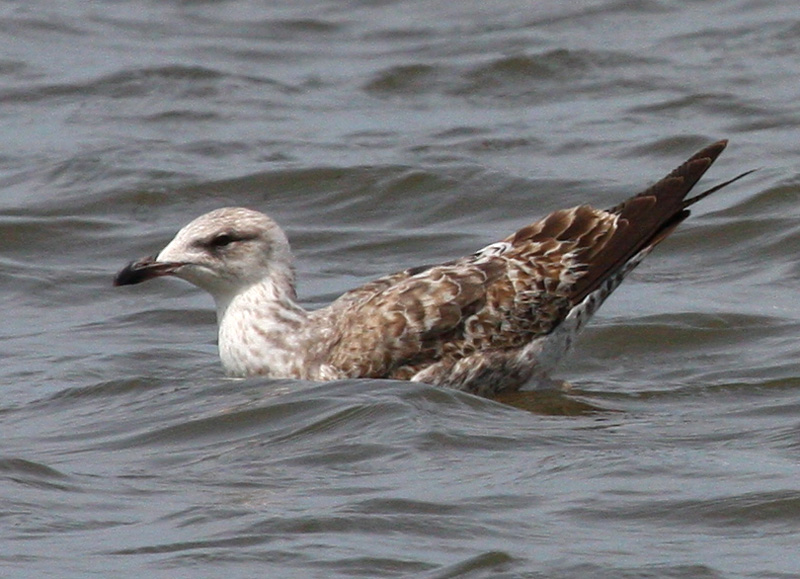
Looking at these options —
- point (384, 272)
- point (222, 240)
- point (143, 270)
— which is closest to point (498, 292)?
point (222, 240)

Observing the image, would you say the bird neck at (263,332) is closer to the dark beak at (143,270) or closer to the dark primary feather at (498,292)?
the dark primary feather at (498,292)

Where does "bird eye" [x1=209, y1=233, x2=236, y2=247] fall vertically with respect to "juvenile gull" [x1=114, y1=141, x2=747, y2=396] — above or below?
above

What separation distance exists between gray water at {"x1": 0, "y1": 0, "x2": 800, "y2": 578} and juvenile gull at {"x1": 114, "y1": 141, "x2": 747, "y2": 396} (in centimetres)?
22

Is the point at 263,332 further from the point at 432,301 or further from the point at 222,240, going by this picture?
the point at 432,301

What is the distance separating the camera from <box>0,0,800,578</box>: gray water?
23.9 feet

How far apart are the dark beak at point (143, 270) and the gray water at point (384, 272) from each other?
560 mm

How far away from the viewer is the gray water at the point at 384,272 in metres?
7.29

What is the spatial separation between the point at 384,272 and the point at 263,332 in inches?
113

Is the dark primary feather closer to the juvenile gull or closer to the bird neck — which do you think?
the juvenile gull

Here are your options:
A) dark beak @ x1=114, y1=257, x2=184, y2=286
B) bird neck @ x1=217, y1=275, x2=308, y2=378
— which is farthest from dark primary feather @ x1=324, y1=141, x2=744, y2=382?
dark beak @ x1=114, y1=257, x2=184, y2=286

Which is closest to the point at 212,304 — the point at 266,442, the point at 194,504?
the point at 266,442

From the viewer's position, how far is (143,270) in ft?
31.7

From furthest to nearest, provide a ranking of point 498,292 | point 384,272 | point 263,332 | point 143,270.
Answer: point 384,272
point 498,292
point 263,332
point 143,270

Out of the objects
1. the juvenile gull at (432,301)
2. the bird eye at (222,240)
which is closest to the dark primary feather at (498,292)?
the juvenile gull at (432,301)
